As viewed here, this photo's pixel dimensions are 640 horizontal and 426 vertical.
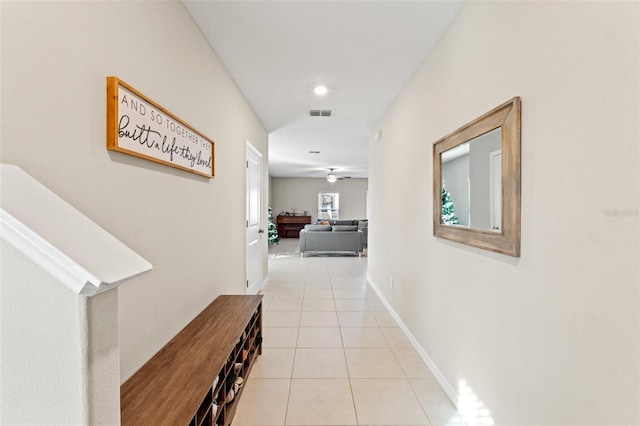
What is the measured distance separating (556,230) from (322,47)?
6.61ft

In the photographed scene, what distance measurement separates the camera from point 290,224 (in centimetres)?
1153

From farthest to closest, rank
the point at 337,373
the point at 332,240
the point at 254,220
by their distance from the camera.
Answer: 1. the point at 332,240
2. the point at 254,220
3. the point at 337,373

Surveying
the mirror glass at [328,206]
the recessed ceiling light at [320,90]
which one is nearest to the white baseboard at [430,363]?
the recessed ceiling light at [320,90]

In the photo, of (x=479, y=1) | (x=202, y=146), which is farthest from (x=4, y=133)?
(x=479, y=1)

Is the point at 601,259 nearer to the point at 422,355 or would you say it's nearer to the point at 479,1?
the point at 479,1

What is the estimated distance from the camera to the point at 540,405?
1.21 metres

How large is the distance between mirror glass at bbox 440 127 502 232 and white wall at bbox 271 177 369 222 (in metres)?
9.96

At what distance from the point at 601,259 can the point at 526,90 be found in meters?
0.76

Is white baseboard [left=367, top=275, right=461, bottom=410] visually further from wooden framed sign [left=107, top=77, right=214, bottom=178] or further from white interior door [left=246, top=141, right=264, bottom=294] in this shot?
wooden framed sign [left=107, top=77, right=214, bottom=178]

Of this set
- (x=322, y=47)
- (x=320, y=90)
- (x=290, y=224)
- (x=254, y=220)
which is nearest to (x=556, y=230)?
(x=322, y=47)

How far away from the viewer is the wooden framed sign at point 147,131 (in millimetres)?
1186

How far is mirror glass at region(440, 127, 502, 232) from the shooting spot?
60.1 inches

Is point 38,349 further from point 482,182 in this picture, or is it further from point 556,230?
point 482,182

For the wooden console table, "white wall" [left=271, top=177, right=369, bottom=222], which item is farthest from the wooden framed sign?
"white wall" [left=271, top=177, right=369, bottom=222]
